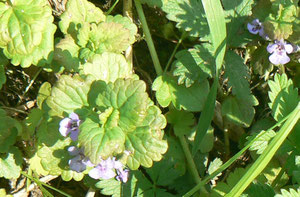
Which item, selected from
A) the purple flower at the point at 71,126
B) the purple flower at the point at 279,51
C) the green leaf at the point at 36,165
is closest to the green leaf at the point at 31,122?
the green leaf at the point at 36,165

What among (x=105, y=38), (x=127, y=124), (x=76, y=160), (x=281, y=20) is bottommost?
(x=76, y=160)

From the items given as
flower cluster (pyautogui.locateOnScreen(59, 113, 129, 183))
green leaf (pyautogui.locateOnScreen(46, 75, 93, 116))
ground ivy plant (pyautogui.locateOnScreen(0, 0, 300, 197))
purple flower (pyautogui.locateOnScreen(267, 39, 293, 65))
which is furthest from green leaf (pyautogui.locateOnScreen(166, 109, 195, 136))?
green leaf (pyautogui.locateOnScreen(46, 75, 93, 116))

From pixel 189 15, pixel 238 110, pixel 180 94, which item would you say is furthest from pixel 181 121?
pixel 189 15

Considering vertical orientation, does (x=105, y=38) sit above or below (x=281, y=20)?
below

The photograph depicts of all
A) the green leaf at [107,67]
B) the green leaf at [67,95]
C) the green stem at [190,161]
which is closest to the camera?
the green leaf at [67,95]

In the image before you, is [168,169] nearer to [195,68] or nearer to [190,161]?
[190,161]

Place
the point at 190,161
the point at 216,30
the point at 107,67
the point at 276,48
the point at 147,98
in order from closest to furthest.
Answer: the point at 147,98, the point at 107,67, the point at 216,30, the point at 276,48, the point at 190,161

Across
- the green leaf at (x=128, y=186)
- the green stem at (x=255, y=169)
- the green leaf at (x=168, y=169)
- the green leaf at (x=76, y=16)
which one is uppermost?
the green leaf at (x=76, y=16)

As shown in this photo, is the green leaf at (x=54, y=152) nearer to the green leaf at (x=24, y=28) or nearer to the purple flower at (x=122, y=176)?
the purple flower at (x=122, y=176)
